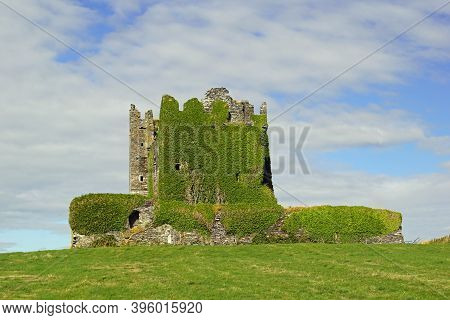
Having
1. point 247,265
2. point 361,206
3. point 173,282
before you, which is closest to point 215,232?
point 361,206

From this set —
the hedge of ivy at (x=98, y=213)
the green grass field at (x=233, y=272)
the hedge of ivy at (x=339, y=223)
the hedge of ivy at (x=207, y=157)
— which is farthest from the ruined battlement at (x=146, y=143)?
the green grass field at (x=233, y=272)

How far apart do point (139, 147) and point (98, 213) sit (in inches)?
714

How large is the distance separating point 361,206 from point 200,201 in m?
13.4

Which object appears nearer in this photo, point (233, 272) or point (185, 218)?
point (233, 272)

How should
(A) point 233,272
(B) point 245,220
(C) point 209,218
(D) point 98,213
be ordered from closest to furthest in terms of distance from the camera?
(A) point 233,272 → (D) point 98,213 → (C) point 209,218 → (B) point 245,220

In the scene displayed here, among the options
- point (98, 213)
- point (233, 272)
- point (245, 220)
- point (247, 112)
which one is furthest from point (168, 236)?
point (233, 272)

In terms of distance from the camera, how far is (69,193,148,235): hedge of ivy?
47.8 meters

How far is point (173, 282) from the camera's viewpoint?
92.0 ft

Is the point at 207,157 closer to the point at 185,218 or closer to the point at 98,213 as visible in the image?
the point at 185,218

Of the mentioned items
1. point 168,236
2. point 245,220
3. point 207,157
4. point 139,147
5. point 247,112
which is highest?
point 247,112

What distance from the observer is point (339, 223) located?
4831 cm

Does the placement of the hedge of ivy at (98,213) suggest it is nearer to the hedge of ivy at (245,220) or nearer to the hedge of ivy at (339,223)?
the hedge of ivy at (245,220)

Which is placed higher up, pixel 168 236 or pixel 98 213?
pixel 98 213
